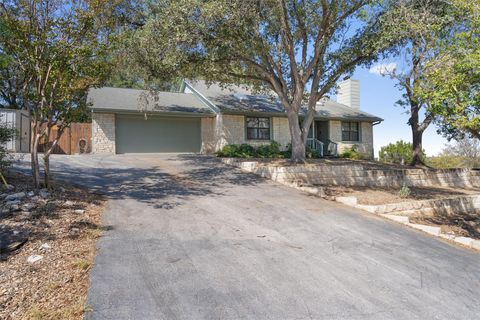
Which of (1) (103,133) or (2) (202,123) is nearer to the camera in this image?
(1) (103,133)

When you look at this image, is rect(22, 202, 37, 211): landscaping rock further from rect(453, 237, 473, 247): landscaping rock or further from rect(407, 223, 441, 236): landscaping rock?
rect(453, 237, 473, 247): landscaping rock

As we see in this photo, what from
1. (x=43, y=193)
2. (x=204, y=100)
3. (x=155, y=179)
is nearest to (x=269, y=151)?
(x=204, y=100)

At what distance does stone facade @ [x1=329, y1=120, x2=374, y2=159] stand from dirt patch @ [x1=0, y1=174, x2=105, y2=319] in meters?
17.2

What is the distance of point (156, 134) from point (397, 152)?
15486 mm

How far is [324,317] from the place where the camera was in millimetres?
3264

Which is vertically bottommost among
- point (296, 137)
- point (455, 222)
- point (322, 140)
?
point (455, 222)

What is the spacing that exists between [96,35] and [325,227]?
6383 millimetres

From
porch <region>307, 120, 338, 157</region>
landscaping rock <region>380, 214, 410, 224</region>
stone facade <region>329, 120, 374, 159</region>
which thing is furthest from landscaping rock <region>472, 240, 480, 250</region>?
stone facade <region>329, 120, 374, 159</region>

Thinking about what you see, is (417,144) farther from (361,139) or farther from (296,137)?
(296,137)

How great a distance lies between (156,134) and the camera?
18.0m

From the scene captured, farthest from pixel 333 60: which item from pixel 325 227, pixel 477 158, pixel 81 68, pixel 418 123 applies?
pixel 477 158

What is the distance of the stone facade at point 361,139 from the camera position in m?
20.8

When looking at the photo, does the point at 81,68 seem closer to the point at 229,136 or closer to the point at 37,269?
the point at 37,269

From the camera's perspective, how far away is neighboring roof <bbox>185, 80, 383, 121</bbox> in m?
18.1
